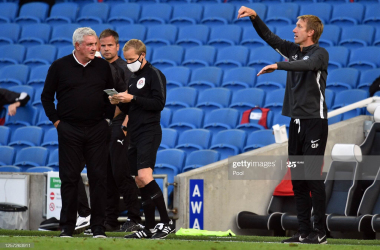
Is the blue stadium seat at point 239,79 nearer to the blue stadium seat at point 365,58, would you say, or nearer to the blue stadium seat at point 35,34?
the blue stadium seat at point 365,58

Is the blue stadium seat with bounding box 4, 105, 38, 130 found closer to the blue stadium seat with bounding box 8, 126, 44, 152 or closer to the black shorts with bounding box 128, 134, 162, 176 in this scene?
the blue stadium seat with bounding box 8, 126, 44, 152

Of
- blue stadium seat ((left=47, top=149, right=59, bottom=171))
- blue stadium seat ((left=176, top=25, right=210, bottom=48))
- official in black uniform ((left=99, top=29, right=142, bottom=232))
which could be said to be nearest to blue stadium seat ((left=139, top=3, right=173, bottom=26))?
blue stadium seat ((left=176, top=25, right=210, bottom=48))

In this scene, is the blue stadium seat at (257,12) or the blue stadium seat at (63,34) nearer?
the blue stadium seat at (257,12)

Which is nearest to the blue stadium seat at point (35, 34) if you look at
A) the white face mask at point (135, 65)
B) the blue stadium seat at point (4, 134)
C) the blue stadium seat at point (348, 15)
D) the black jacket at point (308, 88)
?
the blue stadium seat at point (4, 134)

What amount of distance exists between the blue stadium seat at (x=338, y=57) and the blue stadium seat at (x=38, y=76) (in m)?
4.81

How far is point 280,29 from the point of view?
34.7ft

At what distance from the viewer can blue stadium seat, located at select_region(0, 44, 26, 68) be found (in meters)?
11.4

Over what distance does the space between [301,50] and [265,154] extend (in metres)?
2.87

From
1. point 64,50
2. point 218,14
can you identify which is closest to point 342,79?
point 218,14

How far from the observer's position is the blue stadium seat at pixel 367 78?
9.33m

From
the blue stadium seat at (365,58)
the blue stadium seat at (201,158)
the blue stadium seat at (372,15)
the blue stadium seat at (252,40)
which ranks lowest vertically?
the blue stadium seat at (201,158)

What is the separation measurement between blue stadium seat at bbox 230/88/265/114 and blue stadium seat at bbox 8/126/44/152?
9.89ft

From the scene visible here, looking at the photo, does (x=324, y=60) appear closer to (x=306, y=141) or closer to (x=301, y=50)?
(x=301, y=50)

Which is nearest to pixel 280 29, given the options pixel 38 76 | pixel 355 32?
pixel 355 32
